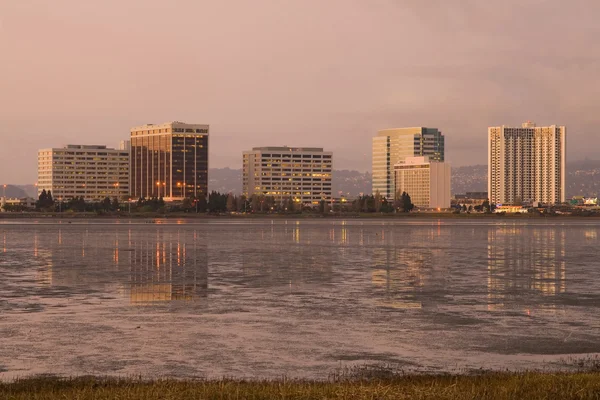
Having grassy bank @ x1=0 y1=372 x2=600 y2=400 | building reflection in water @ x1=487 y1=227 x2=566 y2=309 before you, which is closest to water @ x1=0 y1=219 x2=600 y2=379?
building reflection in water @ x1=487 y1=227 x2=566 y2=309

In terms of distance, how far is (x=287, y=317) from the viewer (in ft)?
89.2

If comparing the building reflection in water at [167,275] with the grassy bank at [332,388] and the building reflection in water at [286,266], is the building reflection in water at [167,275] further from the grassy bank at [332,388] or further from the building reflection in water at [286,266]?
the grassy bank at [332,388]

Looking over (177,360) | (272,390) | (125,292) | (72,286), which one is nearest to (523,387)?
(272,390)

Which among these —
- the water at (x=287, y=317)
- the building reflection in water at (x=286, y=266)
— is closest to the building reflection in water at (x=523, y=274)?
the water at (x=287, y=317)

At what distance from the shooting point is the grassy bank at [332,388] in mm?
14414

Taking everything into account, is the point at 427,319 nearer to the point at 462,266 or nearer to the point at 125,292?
the point at 125,292

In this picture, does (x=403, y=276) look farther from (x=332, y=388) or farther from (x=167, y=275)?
(x=332, y=388)

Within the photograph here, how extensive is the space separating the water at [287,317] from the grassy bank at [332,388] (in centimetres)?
184

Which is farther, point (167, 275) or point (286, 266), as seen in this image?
point (286, 266)

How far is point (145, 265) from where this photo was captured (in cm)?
5103

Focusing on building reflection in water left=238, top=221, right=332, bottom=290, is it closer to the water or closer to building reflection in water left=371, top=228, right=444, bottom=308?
the water

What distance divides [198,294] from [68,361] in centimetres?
1456

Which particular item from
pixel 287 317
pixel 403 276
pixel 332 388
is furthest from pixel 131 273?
pixel 332 388

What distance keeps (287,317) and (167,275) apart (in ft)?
58.7
